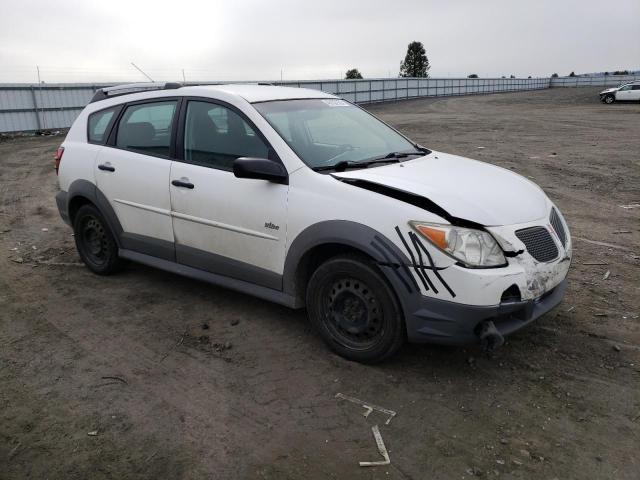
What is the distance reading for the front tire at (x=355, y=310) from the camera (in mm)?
3465

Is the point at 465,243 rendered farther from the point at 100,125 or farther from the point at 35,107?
the point at 35,107

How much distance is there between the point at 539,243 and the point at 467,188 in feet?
1.87

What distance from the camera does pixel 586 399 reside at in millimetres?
3289

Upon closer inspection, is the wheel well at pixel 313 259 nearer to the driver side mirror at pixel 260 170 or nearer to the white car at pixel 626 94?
the driver side mirror at pixel 260 170

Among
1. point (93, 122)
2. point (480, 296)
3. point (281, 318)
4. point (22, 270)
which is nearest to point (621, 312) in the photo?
point (480, 296)

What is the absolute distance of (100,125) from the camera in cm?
535

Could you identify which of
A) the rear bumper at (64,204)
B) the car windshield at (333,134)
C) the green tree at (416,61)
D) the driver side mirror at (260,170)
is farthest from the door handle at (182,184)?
the green tree at (416,61)

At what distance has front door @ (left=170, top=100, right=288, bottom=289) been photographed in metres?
3.94

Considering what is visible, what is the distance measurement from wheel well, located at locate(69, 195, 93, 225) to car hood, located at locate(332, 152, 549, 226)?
117 inches

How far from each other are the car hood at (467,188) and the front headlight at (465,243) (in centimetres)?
9

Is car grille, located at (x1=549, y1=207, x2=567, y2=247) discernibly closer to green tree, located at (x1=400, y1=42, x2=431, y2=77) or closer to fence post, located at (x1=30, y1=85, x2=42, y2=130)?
fence post, located at (x1=30, y1=85, x2=42, y2=130)

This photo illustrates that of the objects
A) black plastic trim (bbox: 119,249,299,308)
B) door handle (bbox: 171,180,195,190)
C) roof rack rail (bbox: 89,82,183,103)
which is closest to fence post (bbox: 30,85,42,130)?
roof rack rail (bbox: 89,82,183,103)

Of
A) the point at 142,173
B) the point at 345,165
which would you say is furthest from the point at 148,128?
the point at 345,165

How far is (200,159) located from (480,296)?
8.00 ft
